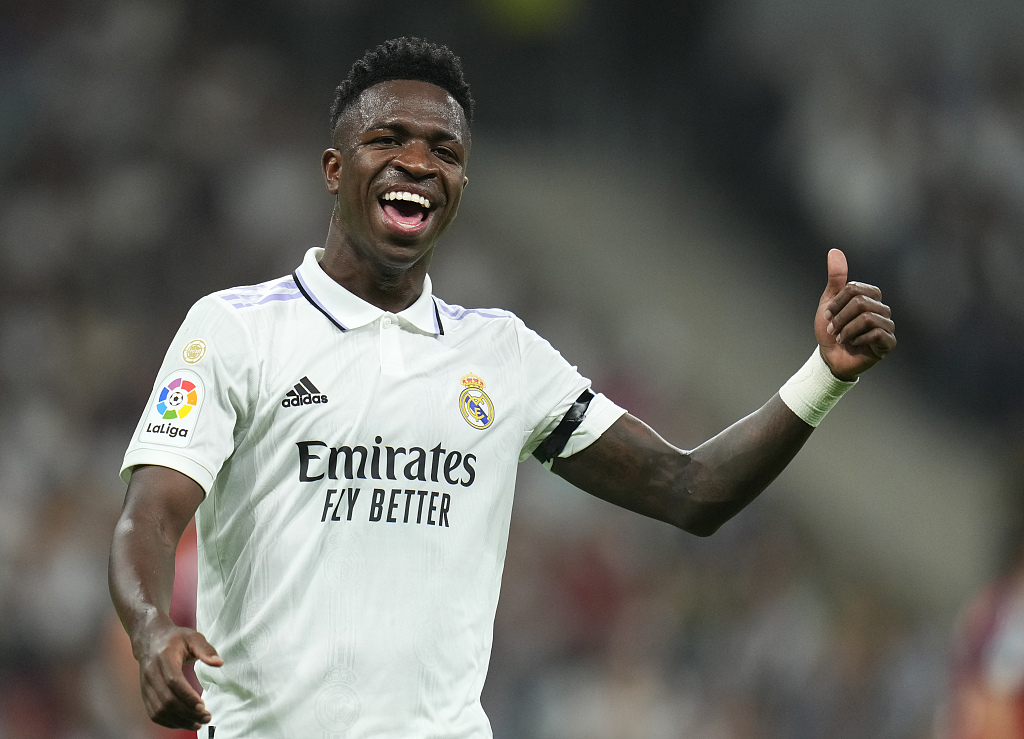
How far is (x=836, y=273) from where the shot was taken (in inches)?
115

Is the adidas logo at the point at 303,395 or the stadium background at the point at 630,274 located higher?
the stadium background at the point at 630,274

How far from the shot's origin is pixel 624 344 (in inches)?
359

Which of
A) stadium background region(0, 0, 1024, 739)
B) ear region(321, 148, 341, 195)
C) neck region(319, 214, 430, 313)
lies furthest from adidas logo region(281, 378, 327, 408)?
stadium background region(0, 0, 1024, 739)

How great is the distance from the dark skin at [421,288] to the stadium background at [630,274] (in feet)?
13.5

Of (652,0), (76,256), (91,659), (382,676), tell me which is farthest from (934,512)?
(382,676)

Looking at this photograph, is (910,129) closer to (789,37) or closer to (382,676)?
(789,37)

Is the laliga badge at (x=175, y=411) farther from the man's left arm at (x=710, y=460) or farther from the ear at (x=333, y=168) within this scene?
the man's left arm at (x=710, y=460)

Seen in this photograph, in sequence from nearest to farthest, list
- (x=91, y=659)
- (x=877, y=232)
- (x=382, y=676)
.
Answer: (x=382, y=676) < (x=91, y=659) < (x=877, y=232)

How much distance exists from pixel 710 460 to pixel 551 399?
39 cm

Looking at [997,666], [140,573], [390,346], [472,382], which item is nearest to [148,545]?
[140,573]

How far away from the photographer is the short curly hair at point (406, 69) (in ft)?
9.69

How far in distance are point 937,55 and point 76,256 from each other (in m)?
6.38

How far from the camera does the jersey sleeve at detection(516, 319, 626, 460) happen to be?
3020 mm

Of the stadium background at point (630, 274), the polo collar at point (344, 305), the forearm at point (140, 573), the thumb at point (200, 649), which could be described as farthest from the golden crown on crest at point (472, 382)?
the stadium background at point (630, 274)
